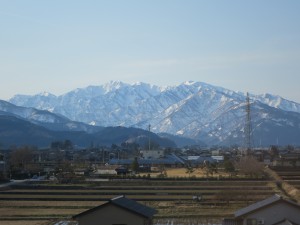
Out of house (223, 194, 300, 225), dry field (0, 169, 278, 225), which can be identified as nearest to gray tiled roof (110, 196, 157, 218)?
house (223, 194, 300, 225)

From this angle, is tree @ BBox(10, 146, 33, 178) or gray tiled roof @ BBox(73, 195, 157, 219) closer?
gray tiled roof @ BBox(73, 195, 157, 219)

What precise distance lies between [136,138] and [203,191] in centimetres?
12901

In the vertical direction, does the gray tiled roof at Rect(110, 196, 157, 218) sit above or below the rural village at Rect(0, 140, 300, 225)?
above

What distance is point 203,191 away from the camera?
3438 cm

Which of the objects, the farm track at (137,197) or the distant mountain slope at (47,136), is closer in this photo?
the farm track at (137,197)

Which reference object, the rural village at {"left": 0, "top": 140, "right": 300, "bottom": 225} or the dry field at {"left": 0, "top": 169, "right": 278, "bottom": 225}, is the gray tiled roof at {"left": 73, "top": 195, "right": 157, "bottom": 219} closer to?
the rural village at {"left": 0, "top": 140, "right": 300, "bottom": 225}

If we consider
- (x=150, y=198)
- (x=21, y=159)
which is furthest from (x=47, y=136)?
(x=150, y=198)

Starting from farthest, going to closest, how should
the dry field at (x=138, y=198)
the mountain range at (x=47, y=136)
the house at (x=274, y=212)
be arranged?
the mountain range at (x=47, y=136) < the dry field at (x=138, y=198) < the house at (x=274, y=212)

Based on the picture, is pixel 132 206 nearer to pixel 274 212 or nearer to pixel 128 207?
pixel 128 207

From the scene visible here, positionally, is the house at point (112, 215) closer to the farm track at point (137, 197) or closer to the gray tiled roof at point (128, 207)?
the gray tiled roof at point (128, 207)

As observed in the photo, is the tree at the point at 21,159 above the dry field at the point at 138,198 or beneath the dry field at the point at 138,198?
above

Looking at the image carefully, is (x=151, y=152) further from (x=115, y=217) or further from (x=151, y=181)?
(x=115, y=217)

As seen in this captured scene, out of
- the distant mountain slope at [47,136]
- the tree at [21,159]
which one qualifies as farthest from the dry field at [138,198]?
the distant mountain slope at [47,136]

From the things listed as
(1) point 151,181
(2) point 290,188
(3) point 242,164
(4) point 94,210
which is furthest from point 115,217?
(3) point 242,164
